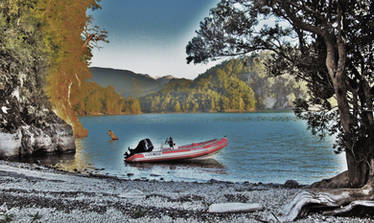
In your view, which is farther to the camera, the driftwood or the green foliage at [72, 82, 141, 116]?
the green foliage at [72, 82, 141, 116]

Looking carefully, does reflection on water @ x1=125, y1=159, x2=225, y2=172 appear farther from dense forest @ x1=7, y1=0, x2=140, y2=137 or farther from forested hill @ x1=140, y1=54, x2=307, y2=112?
forested hill @ x1=140, y1=54, x2=307, y2=112

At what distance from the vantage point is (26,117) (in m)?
21.9

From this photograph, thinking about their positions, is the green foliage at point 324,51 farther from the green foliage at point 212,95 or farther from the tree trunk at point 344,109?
the green foliage at point 212,95

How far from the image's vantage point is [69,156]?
23.8m

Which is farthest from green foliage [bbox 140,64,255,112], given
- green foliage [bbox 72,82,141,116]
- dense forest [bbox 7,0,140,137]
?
dense forest [bbox 7,0,140,137]

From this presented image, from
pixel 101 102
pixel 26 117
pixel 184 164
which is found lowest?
pixel 184 164

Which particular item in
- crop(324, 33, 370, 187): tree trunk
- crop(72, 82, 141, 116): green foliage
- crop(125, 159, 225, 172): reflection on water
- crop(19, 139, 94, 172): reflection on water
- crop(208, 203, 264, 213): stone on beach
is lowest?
crop(125, 159, 225, 172): reflection on water

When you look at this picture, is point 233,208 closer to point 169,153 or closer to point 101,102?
point 169,153

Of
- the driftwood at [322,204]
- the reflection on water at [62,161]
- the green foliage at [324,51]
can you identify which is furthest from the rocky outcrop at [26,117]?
the driftwood at [322,204]

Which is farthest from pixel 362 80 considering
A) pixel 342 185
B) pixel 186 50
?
pixel 186 50

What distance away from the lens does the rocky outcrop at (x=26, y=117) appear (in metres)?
19.5

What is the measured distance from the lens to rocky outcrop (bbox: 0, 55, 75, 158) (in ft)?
64.0

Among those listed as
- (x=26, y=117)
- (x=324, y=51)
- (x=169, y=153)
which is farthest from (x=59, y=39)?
(x=324, y=51)

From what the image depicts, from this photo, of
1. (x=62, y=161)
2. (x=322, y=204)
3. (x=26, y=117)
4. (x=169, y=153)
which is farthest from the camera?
(x=169, y=153)
